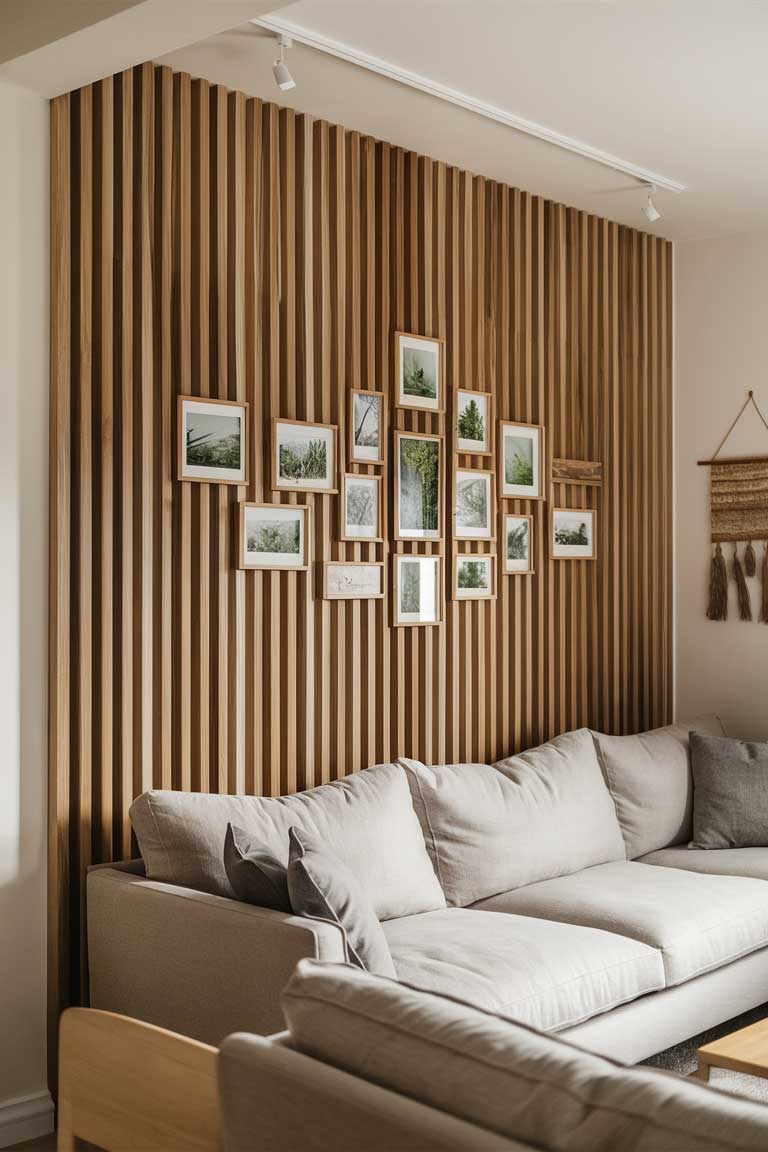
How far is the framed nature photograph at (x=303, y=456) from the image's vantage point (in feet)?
12.1

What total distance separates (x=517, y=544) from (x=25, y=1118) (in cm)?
258

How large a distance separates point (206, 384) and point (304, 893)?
155 centimetres

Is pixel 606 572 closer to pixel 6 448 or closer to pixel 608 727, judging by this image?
pixel 608 727

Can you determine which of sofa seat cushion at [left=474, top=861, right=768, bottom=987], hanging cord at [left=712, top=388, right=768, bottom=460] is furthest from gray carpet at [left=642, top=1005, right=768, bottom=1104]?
hanging cord at [left=712, top=388, right=768, bottom=460]

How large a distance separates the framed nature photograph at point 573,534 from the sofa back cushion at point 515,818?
81 cm

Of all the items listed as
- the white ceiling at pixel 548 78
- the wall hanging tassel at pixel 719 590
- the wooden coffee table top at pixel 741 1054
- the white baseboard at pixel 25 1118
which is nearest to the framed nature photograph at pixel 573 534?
the wall hanging tassel at pixel 719 590

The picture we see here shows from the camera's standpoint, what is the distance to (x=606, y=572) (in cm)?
505

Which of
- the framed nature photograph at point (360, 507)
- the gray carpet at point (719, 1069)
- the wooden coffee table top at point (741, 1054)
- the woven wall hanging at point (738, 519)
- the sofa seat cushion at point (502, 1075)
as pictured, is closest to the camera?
the sofa seat cushion at point (502, 1075)

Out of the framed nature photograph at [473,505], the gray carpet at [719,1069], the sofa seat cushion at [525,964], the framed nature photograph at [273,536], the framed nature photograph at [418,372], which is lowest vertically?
the gray carpet at [719,1069]

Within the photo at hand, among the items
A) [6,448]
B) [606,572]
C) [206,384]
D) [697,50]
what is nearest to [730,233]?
[606,572]

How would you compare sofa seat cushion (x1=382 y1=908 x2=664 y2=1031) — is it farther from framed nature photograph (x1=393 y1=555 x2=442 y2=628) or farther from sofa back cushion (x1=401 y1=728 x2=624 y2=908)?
framed nature photograph (x1=393 y1=555 x2=442 y2=628)

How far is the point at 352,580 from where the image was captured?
12.9 ft

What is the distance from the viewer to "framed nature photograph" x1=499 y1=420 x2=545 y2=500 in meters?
4.54

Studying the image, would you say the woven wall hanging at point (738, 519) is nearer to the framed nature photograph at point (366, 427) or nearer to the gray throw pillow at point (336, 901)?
the framed nature photograph at point (366, 427)
